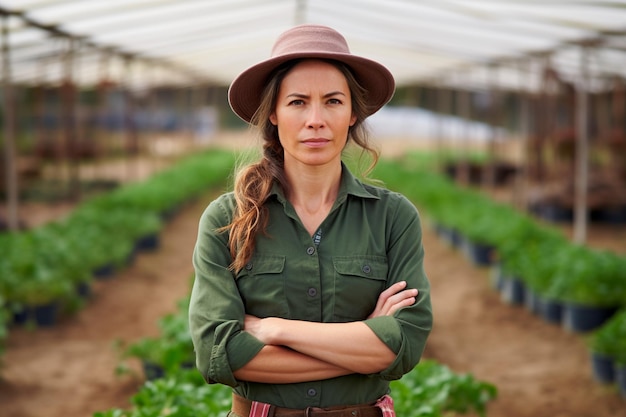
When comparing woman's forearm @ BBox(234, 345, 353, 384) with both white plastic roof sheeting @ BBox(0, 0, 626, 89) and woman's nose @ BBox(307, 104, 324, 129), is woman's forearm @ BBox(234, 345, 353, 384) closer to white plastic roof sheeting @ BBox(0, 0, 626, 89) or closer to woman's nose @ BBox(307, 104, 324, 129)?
woman's nose @ BBox(307, 104, 324, 129)

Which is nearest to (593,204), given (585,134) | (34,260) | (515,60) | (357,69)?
(515,60)

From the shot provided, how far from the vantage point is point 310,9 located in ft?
31.9

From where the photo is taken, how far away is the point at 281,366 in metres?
1.79

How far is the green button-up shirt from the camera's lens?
181 centimetres

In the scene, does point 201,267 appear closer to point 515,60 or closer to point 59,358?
point 59,358

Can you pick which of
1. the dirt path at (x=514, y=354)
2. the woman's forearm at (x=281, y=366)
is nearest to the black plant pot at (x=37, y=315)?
the dirt path at (x=514, y=354)

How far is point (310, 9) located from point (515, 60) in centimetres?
338

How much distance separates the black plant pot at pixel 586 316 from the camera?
20.9 feet

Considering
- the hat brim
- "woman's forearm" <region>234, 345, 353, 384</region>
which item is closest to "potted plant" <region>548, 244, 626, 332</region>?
the hat brim

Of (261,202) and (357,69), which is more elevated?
(357,69)

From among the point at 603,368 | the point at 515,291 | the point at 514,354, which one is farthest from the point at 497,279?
the point at 603,368

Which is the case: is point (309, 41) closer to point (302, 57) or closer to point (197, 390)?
point (302, 57)

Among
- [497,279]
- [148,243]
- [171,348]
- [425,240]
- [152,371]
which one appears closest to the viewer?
[171,348]

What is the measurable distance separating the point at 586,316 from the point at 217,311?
17.0 ft
